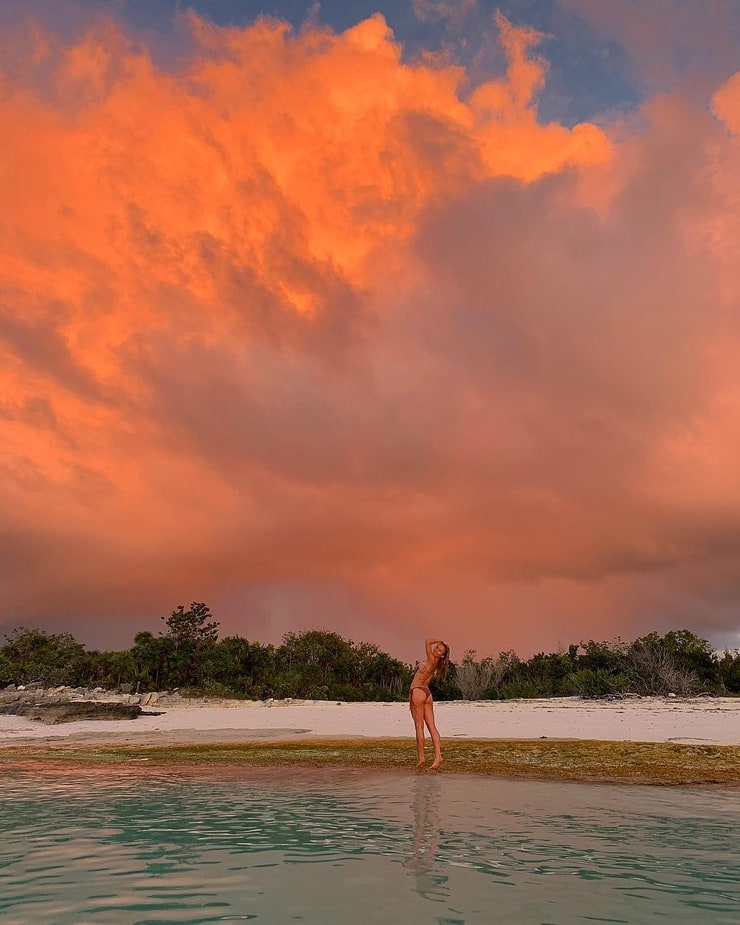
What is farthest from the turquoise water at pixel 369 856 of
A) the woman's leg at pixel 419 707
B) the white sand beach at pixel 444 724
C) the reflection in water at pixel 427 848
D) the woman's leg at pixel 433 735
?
the white sand beach at pixel 444 724

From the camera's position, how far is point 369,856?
25.8 ft

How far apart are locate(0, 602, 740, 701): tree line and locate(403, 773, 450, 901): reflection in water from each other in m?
48.5

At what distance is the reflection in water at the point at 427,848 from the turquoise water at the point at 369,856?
28 mm

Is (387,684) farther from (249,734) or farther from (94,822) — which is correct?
(94,822)

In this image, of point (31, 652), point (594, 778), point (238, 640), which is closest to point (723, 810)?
point (594, 778)

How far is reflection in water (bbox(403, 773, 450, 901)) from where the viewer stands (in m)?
6.55

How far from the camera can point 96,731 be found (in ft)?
111

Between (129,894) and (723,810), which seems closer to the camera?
(129,894)

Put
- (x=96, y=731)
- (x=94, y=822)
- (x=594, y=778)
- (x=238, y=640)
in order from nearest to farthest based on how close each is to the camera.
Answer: (x=94, y=822)
(x=594, y=778)
(x=96, y=731)
(x=238, y=640)

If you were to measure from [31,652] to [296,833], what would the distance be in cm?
9524

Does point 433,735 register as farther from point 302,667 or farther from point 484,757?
point 302,667

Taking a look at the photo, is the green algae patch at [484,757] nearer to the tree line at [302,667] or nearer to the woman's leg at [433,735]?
the woman's leg at [433,735]

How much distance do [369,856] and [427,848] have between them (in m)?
0.84

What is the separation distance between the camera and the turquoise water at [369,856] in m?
5.92
